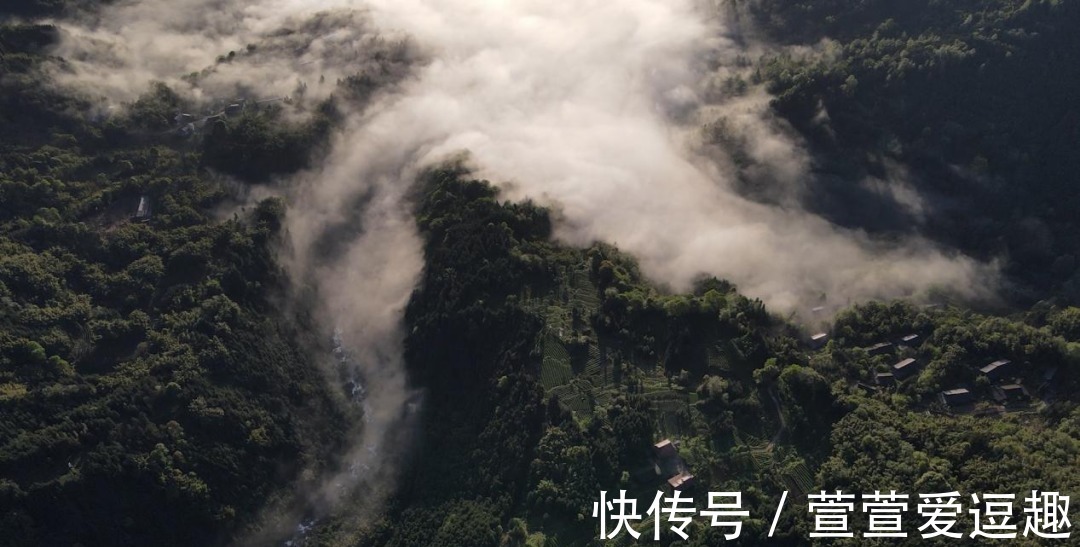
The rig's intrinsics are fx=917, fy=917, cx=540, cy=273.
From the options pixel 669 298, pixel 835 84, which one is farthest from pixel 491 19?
pixel 669 298

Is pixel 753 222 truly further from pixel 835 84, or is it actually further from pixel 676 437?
pixel 676 437

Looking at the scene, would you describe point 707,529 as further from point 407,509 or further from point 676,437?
A: point 407,509

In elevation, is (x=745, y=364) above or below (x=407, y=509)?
above

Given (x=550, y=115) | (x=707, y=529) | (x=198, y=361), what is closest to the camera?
(x=707, y=529)

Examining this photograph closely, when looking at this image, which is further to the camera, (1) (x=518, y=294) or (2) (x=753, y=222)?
(2) (x=753, y=222)

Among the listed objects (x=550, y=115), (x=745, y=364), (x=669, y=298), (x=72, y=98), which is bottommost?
(x=745, y=364)

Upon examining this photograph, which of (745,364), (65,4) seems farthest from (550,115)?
(65,4)

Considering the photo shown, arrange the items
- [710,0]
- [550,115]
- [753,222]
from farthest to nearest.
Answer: [710,0], [550,115], [753,222]
